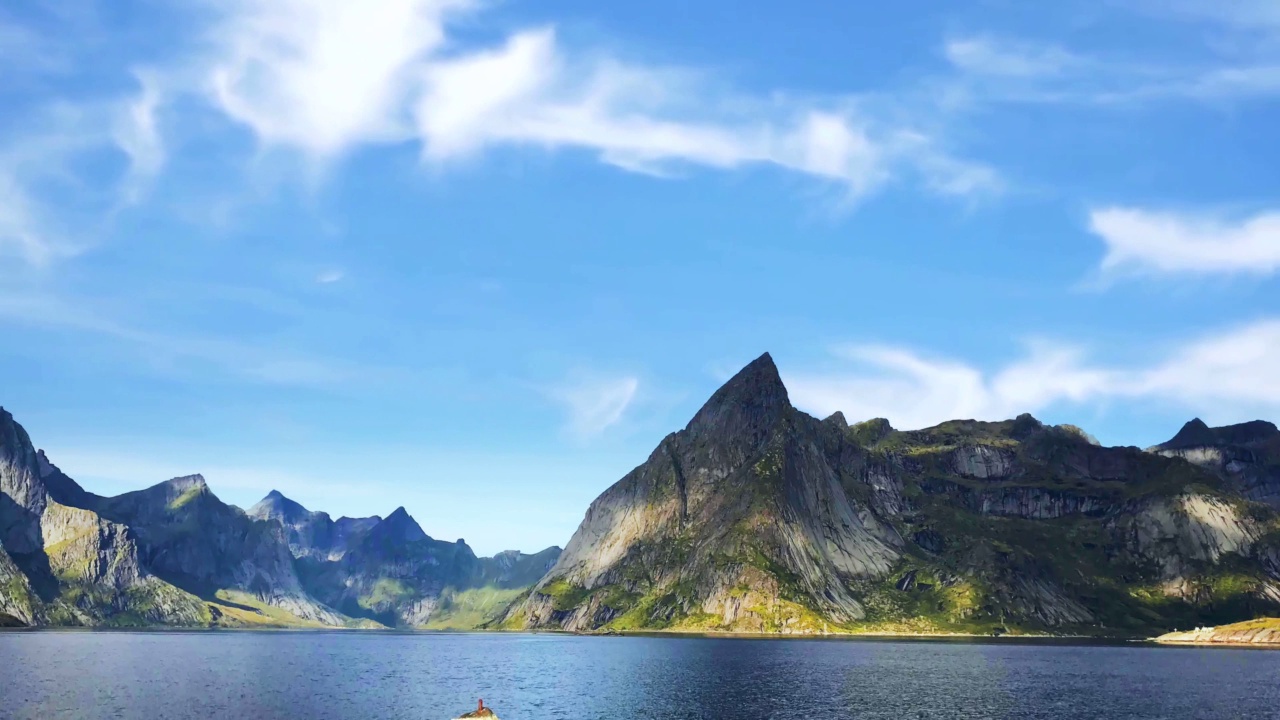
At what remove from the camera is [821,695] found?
6038 inches

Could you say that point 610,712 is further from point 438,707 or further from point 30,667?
point 30,667

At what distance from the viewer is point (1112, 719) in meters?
125

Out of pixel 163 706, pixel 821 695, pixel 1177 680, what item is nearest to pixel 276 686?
pixel 163 706

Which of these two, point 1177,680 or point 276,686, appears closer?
point 276,686

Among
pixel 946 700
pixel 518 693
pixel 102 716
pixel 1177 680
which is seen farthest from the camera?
pixel 1177 680

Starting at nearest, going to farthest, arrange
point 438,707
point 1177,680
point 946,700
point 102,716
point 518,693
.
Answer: point 102,716 < point 438,707 < point 946,700 < point 518,693 < point 1177,680

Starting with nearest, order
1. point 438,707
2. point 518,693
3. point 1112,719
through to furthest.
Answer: point 1112,719, point 438,707, point 518,693

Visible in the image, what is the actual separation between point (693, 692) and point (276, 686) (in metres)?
73.8

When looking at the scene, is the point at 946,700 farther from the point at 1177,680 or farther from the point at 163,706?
the point at 163,706

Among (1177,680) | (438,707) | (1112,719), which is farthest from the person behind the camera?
(1177,680)

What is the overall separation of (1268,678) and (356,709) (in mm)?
177276

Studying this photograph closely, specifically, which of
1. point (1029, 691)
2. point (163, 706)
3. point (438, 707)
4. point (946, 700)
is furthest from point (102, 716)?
point (1029, 691)

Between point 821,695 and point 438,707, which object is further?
point 821,695

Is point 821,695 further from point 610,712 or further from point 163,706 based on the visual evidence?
point 163,706
